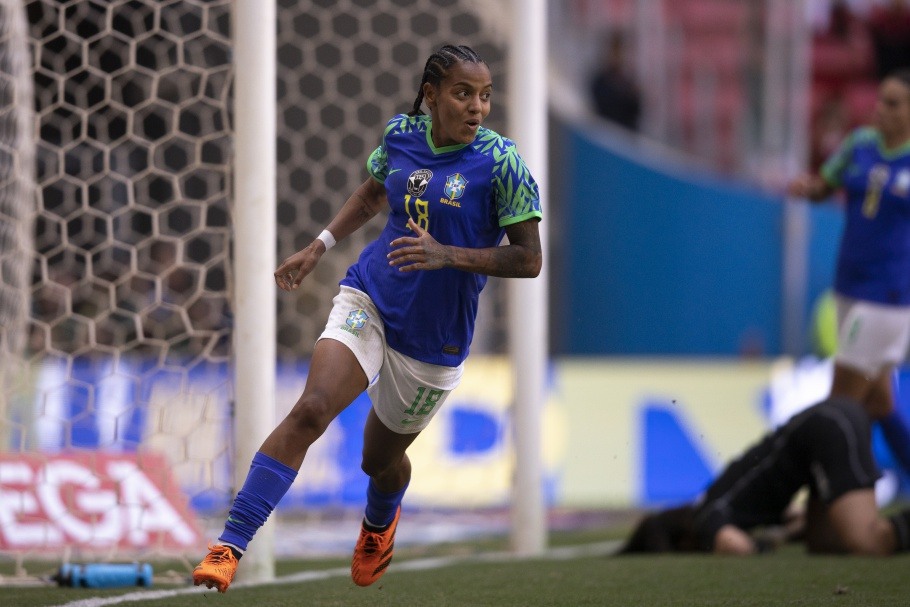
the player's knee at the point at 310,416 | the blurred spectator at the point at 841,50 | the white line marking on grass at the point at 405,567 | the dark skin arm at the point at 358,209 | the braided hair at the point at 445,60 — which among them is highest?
the blurred spectator at the point at 841,50

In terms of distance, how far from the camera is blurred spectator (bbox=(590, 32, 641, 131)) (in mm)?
12516

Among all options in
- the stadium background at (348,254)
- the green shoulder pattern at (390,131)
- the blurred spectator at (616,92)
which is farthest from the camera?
the blurred spectator at (616,92)

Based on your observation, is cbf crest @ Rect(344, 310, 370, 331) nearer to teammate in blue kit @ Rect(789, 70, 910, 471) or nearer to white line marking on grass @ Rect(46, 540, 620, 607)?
white line marking on grass @ Rect(46, 540, 620, 607)

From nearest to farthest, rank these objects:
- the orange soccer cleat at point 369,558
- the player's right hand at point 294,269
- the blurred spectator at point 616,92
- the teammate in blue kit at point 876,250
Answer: the player's right hand at point 294,269 < the orange soccer cleat at point 369,558 < the teammate in blue kit at point 876,250 < the blurred spectator at point 616,92

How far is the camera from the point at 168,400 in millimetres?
7191

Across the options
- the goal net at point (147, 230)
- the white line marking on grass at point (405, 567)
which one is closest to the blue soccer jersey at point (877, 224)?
the white line marking on grass at point (405, 567)

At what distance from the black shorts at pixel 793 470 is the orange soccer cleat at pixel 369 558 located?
2.16 metres

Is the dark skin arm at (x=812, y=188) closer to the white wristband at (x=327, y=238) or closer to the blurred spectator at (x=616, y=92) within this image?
the white wristband at (x=327, y=238)

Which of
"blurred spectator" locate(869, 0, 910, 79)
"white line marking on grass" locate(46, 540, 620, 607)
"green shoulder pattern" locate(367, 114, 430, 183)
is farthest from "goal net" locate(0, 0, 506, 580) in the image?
"blurred spectator" locate(869, 0, 910, 79)

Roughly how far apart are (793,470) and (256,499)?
3.27m

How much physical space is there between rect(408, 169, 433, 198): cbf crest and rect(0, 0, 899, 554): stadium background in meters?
1.53

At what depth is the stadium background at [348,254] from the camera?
→ 6.29 meters

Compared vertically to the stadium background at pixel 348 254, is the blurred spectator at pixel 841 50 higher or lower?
higher

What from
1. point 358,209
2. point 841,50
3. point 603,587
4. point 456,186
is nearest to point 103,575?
point 358,209
